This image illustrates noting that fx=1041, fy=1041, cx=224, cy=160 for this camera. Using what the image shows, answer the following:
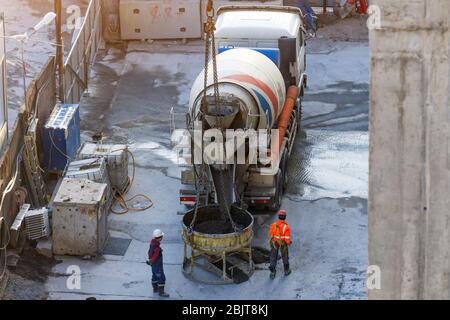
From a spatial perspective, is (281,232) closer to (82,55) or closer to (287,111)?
(287,111)

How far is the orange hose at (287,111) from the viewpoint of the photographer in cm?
2233

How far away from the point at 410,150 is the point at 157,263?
34.2ft

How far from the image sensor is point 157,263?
59.6 feet

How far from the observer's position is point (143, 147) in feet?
83.3

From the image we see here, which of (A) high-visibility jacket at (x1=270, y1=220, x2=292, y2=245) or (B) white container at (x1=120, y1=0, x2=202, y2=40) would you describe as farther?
(B) white container at (x1=120, y1=0, x2=202, y2=40)

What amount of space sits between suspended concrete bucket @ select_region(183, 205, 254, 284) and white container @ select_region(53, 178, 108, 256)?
5.52 ft

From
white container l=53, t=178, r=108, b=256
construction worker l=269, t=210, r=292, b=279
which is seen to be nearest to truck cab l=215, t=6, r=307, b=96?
white container l=53, t=178, r=108, b=256

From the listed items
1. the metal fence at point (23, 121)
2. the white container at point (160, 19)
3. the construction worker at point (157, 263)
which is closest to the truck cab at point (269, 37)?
the metal fence at point (23, 121)

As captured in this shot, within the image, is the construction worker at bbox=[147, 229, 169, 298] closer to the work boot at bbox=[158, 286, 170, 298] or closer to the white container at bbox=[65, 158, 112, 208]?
the work boot at bbox=[158, 286, 170, 298]

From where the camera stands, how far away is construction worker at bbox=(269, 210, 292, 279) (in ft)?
61.6

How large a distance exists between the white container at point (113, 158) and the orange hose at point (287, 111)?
3.40 metres

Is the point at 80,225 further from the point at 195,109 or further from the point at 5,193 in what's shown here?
the point at 195,109
